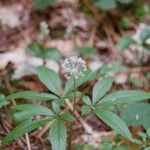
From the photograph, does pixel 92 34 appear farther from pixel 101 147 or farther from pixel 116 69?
pixel 101 147

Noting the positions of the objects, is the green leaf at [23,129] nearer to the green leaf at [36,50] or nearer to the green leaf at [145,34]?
the green leaf at [36,50]

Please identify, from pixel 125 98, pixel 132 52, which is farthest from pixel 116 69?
pixel 125 98

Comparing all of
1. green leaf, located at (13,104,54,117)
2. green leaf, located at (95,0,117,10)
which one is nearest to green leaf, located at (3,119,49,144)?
green leaf, located at (13,104,54,117)

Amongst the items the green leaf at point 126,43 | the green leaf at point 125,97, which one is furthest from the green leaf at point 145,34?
the green leaf at point 125,97

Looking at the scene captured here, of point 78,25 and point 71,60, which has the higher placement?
point 78,25

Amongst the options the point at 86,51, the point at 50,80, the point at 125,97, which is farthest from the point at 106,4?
the point at 125,97
